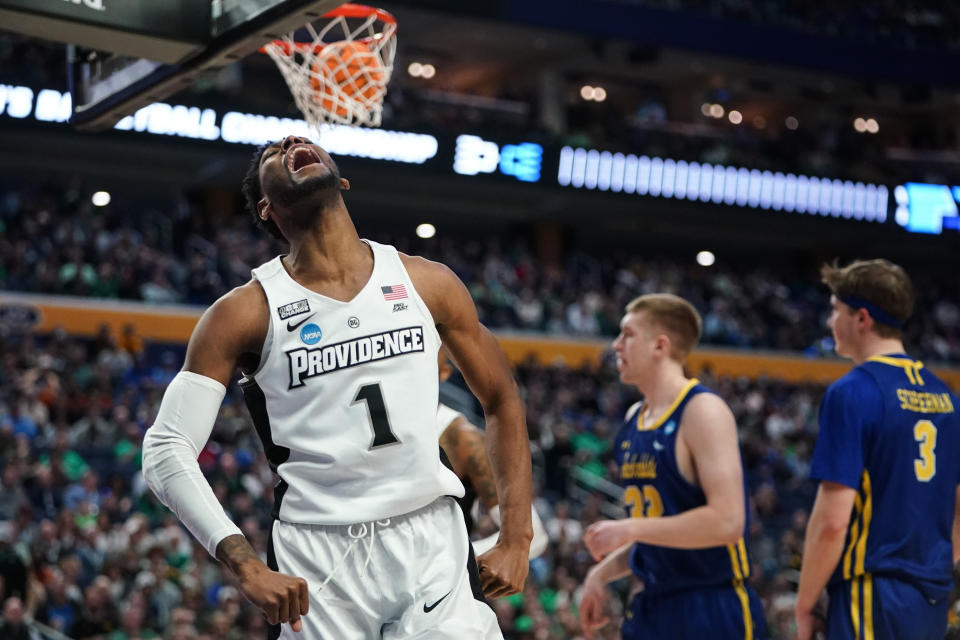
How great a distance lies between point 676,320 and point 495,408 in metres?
1.74

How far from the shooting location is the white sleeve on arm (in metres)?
2.91

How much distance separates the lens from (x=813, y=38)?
27953 mm

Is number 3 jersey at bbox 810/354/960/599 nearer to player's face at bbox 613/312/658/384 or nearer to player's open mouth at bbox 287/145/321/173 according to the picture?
player's face at bbox 613/312/658/384

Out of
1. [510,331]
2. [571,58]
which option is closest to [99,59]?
[510,331]

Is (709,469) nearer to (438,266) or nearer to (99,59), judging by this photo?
(438,266)

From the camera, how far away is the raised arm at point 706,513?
4.33 metres

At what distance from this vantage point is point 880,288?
4344 mm

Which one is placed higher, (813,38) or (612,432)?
(813,38)

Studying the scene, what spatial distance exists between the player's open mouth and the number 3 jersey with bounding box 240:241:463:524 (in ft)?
0.96

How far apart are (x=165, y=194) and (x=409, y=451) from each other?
74.9ft

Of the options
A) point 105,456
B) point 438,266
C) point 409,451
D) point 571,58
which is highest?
point 571,58

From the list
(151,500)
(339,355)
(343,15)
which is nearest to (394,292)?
(339,355)

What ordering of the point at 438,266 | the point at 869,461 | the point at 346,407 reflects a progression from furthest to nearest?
1. the point at 869,461
2. the point at 438,266
3. the point at 346,407

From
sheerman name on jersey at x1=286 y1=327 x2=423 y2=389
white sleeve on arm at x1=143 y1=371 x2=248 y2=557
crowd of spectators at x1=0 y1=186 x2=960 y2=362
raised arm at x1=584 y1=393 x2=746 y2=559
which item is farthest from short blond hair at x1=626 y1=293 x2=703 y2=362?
crowd of spectators at x1=0 y1=186 x2=960 y2=362
